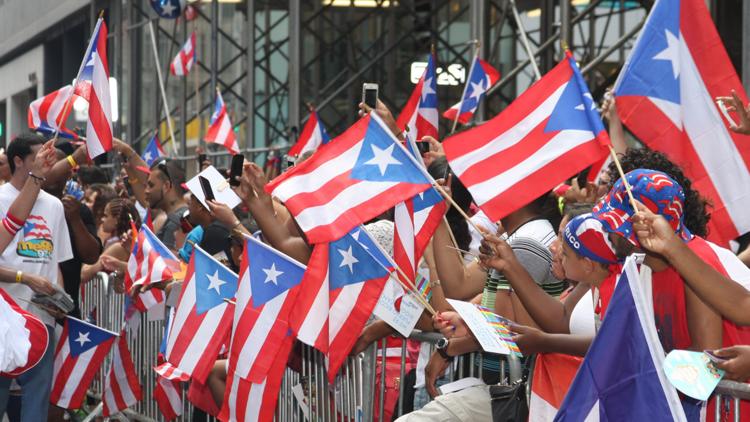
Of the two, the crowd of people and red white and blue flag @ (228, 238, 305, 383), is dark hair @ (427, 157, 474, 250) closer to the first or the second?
the crowd of people

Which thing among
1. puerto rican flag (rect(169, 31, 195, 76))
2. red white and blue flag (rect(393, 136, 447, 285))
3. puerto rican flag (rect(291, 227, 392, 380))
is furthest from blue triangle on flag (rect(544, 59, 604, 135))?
puerto rican flag (rect(169, 31, 195, 76))

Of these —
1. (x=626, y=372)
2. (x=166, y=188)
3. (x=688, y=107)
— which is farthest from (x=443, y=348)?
(x=166, y=188)

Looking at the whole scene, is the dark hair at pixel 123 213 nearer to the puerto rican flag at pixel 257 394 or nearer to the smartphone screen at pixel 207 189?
the smartphone screen at pixel 207 189

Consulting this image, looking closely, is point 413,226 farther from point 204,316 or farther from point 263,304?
point 204,316

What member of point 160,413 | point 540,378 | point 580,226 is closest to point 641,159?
point 580,226

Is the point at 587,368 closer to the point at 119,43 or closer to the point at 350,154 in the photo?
the point at 350,154

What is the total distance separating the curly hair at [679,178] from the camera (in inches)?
192

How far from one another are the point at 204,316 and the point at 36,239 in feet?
4.10

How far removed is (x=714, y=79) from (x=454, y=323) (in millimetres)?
1969

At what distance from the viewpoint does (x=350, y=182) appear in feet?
20.5

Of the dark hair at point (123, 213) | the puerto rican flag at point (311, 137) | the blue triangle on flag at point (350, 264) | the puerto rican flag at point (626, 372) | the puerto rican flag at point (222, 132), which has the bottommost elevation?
the puerto rican flag at point (626, 372)

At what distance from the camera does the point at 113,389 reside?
9680 mm

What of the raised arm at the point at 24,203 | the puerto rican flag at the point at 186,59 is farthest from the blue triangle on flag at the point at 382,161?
the puerto rican flag at the point at 186,59

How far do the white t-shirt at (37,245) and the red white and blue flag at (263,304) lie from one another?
175 centimetres
